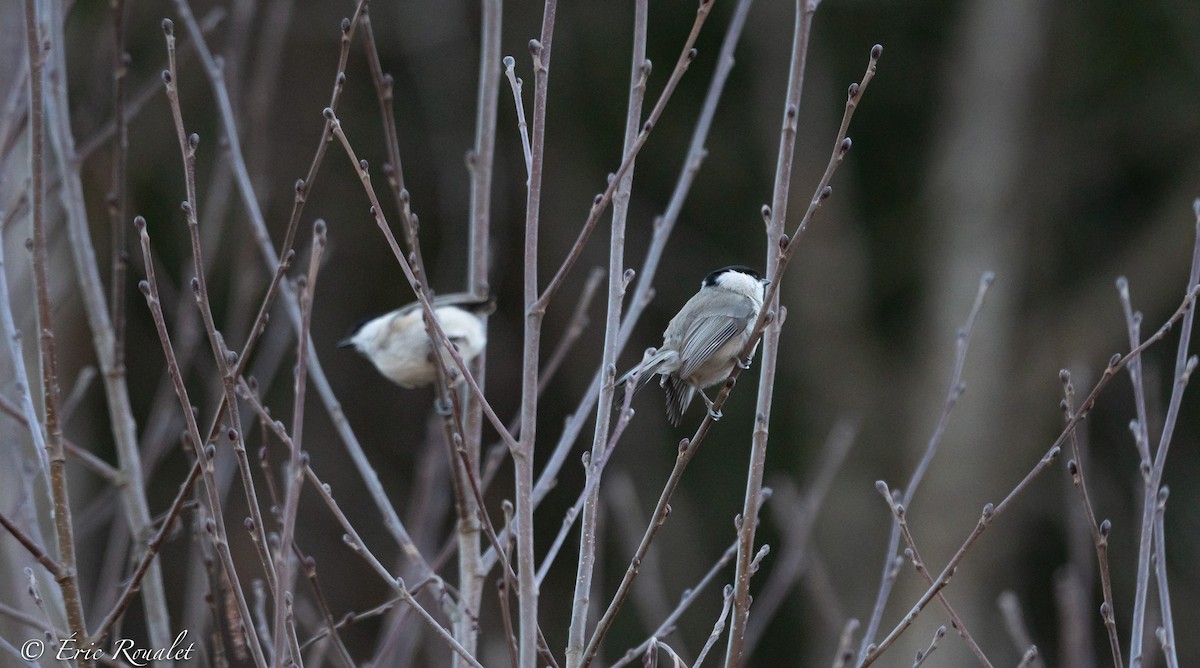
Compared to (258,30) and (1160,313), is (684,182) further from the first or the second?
(1160,313)

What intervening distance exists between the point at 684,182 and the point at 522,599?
953 mm

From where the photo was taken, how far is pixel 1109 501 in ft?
26.6

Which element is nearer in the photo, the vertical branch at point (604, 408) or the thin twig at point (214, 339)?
the thin twig at point (214, 339)

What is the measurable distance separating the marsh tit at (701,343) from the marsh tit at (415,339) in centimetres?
71

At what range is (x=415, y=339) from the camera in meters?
3.76

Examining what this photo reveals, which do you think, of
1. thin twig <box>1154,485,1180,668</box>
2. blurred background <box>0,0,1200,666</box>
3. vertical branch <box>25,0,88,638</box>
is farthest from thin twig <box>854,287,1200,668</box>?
blurred background <box>0,0,1200,666</box>

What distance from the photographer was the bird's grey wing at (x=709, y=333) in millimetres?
2711

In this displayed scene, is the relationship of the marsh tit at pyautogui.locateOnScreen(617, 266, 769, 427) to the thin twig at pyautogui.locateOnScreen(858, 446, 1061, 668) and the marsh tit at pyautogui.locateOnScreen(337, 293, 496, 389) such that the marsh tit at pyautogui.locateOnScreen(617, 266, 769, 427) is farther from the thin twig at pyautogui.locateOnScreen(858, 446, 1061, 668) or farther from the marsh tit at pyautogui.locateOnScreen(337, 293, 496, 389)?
the thin twig at pyautogui.locateOnScreen(858, 446, 1061, 668)

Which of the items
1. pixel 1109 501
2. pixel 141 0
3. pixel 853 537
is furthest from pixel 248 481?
pixel 1109 501

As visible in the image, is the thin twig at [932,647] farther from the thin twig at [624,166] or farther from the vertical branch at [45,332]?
the vertical branch at [45,332]

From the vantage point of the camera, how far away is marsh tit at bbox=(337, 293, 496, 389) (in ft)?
11.6

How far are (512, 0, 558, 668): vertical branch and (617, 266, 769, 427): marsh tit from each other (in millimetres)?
694

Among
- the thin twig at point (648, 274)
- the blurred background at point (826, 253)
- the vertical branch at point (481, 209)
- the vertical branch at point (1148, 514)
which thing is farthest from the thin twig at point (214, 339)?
the blurred background at point (826, 253)

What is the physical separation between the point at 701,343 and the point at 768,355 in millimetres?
781
